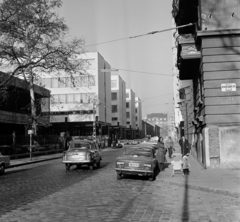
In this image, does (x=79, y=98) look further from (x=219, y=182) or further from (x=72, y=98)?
(x=219, y=182)

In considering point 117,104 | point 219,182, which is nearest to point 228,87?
point 219,182

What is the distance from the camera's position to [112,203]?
898 centimetres

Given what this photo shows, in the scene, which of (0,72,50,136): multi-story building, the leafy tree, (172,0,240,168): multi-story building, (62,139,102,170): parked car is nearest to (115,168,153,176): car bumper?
(172,0,240,168): multi-story building

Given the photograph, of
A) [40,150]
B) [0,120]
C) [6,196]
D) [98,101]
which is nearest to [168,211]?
[6,196]

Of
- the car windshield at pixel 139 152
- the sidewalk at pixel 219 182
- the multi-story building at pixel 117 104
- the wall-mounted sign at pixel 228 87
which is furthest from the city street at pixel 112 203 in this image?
the multi-story building at pixel 117 104

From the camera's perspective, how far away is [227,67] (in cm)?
1617

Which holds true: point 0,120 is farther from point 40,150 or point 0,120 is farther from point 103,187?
point 103,187

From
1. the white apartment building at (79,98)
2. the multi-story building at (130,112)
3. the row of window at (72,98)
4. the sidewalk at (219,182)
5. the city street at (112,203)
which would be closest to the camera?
the city street at (112,203)

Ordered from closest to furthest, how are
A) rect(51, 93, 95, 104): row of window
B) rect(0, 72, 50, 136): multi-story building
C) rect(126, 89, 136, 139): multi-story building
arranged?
rect(0, 72, 50, 136): multi-story building, rect(51, 93, 95, 104): row of window, rect(126, 89, 136, 139): multi-story building

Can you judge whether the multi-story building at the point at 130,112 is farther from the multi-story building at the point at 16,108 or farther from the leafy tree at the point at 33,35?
the leafy tree at the point at 33,35

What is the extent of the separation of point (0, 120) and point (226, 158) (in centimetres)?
3026

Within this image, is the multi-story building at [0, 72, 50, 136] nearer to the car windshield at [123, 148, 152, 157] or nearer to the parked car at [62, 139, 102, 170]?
the parked car at [62, 139, 102, 170]

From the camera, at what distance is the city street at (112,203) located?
24.4ft

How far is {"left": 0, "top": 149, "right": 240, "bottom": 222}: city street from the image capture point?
7.44 metres
